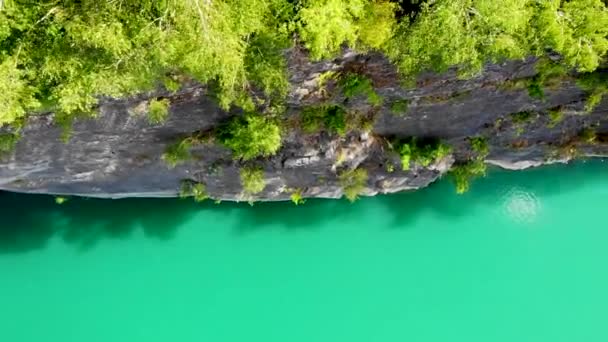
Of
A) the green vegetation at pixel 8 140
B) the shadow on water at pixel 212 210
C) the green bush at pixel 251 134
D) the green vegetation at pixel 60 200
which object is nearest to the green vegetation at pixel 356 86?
the green bush at pixel 251 134

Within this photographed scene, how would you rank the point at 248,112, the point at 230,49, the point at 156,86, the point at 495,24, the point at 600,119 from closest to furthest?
1. the point at 230,49
2. the point at 495,24
3. the point at 156,86
4. the point at 248,112
5. the point at 600,119

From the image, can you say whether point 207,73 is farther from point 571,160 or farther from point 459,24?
point 571,160

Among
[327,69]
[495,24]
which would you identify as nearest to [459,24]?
[495,24]

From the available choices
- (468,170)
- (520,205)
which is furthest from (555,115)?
(520,205)

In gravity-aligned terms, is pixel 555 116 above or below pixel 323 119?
below

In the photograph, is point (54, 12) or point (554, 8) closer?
point (54, 12)

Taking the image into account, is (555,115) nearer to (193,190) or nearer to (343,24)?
(343,24)

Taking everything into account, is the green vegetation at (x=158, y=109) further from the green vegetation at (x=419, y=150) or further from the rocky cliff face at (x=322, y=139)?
the green vegetation at (x=419, y=150)
